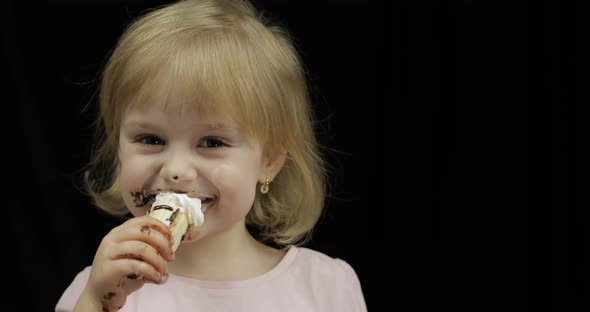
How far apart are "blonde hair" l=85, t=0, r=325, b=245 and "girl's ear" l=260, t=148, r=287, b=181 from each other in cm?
1

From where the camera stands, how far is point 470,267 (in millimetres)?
2494

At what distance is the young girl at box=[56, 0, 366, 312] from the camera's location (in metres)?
1.65

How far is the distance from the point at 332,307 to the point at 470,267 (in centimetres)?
63

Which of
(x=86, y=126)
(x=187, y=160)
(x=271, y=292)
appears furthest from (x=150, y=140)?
(x=86, y=126)

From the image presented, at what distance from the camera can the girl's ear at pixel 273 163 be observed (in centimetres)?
193

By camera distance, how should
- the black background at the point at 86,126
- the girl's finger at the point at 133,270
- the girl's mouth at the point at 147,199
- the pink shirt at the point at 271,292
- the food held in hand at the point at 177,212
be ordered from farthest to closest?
the black background at the point at 86,126
the pink shirt at the point at 271,292
the girl's mouth at the point at 147,199
the food held in hand at the point at 177,212
the girl's finger at the point at 133,270

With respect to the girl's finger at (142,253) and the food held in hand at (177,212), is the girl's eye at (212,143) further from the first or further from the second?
the girl's finger at (142,253)

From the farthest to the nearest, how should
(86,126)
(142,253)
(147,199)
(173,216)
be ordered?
(86,126) → (147,199) → (173,216) → (142,253)

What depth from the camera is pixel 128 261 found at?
1529 millimetres

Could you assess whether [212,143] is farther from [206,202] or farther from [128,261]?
[128,261]

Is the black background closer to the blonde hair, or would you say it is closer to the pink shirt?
the blonde hair

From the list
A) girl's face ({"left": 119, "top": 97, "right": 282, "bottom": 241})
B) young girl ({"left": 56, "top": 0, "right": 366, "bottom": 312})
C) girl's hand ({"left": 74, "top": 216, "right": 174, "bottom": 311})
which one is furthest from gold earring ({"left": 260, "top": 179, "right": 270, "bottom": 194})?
girl's hand ({"left": 74, "top": 216, "right": 174, "bottom": 311})

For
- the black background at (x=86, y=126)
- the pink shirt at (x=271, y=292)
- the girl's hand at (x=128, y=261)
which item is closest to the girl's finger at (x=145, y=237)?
the girl's hand at (x=128, y=261)

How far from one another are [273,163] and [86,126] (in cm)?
76
